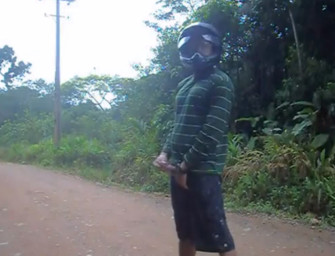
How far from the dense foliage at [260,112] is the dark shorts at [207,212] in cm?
334

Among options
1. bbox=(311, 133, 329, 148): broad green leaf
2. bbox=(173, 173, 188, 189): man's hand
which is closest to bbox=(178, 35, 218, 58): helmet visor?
bbox=(173, 173, 188, 189): man's hand

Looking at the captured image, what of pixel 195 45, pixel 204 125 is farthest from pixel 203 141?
pixel 195 45

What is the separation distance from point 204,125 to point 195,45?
53 centimetres

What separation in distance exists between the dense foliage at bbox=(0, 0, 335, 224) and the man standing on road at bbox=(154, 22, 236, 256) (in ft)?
11.1

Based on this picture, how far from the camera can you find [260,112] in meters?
9.41

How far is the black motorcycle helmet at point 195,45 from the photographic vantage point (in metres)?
2.56

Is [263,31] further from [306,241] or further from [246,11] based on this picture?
[306,241]

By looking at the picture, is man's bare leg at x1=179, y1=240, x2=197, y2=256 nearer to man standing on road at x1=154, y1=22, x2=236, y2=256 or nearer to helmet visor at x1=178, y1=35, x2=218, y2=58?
man standing on road at x1=154, y1=22, x2=236, y2=256

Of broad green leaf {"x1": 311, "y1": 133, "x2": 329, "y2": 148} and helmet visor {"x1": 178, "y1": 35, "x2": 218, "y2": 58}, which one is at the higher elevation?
helmet visor {"x1": 178, "y1": 35, "x2": 218, "y2": 58}

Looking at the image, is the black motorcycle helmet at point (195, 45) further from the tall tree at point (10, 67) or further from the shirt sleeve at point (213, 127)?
the tall tree at point (10, 67)

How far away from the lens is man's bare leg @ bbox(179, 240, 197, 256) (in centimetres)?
277

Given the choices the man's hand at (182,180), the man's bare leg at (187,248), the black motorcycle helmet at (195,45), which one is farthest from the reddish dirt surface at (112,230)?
the black motorcycle helmet at (195,45)

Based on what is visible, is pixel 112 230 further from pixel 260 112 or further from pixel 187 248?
pixel 260 112

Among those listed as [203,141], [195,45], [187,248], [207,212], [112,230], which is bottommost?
[112,230]
